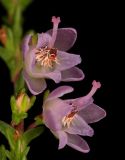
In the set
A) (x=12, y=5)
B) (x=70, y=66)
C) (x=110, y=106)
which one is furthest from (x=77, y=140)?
(x=110, y=106)

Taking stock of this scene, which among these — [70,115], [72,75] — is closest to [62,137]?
[70,115]

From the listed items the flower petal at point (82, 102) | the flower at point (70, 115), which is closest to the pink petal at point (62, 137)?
the flower at point (70, 115)

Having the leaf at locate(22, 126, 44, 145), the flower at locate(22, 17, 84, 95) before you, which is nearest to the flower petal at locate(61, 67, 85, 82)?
the flower at locate(22, 17, 84, 95)

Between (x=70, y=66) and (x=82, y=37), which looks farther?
(x=82, y=37)

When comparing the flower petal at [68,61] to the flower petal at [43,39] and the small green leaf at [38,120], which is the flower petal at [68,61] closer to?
the flower petal at [43,39]

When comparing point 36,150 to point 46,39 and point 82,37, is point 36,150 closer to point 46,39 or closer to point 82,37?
point 82,37

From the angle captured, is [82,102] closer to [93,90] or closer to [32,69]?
[93,90]

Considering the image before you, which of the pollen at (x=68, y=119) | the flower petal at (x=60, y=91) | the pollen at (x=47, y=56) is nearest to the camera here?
the flower petal at (x=60, y=91)
